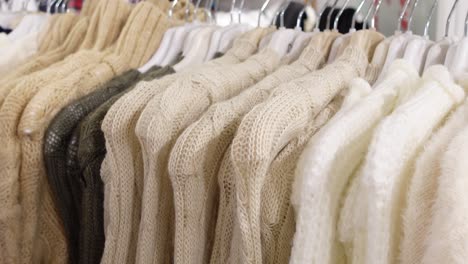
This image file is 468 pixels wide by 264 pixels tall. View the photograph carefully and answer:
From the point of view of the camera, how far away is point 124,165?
489mm

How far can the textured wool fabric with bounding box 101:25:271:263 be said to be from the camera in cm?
47

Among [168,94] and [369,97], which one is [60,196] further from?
[369,97]

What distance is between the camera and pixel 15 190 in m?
0.55

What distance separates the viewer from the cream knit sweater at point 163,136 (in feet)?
1.44

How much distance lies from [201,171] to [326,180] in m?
0.12

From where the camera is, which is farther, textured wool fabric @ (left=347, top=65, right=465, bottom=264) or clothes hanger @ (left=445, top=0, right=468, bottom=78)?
clothes hanger @ (left=445, top=0, right=468, bottom=78)

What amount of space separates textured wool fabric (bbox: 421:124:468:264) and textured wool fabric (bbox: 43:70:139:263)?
1.32ft

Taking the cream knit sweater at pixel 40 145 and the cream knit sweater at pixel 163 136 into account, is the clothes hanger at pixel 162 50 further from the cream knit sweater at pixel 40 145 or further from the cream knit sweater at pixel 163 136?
the cream knit sweater at pixel 163 136

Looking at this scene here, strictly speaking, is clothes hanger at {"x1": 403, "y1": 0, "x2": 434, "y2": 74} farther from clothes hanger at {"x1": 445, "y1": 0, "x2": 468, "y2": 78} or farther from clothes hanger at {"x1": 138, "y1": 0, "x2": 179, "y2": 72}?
clothes hanger at {"x1": 138, "y1": 0, "x2": 179, "y2": 72}

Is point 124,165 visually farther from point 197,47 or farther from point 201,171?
point 197,47

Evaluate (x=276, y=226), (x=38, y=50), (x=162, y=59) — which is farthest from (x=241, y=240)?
(x=38, y=50)

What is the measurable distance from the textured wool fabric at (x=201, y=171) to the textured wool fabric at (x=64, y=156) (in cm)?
18

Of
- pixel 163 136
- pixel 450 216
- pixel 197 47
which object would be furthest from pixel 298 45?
pixel 450 216

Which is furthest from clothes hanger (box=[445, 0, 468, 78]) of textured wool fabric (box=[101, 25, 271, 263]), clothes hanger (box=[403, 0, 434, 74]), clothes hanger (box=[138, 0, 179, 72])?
clothes hanger (box=[138, 0, 179, 72])
